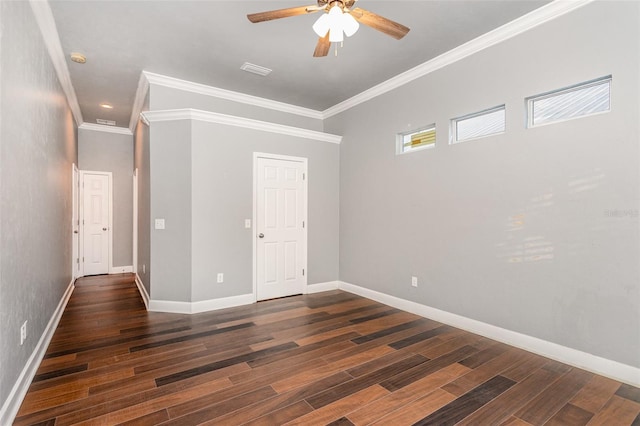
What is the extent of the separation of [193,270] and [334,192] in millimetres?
2582

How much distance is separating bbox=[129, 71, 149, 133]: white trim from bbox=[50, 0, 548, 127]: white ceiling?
92mm

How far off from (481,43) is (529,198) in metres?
1.73

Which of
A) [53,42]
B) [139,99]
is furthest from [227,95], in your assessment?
[53,42]

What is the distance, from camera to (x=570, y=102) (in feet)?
9.37

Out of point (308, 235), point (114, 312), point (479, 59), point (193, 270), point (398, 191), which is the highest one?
point (479, 59)

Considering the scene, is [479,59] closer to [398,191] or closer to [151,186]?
[398,191]

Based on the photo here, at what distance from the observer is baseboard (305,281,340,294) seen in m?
5.19

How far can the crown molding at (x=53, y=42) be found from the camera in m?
2.79

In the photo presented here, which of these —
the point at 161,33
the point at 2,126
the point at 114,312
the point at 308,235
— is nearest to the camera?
the point at 2,126

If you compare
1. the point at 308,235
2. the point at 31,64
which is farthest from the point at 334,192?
the point at 31,64

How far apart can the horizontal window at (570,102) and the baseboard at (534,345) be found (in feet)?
6.70

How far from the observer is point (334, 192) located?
5516 mm

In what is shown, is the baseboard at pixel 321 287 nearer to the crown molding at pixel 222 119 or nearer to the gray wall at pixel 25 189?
the crown molding at pixel 222 119

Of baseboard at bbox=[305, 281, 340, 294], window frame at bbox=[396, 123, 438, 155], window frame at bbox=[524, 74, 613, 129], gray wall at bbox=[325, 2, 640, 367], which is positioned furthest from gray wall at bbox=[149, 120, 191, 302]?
window frame at bbox=[524, 74, 613, 129]
